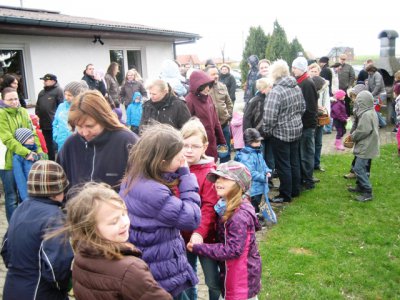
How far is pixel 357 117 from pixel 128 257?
523cm

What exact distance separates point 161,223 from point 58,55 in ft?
26.1

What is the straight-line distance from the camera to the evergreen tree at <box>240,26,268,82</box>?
76.5ft

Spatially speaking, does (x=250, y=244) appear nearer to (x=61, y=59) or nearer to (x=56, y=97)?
(x=56, y=97)

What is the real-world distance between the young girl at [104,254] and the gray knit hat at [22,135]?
3.40 meters

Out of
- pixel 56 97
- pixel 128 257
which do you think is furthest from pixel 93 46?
pixel 128 257

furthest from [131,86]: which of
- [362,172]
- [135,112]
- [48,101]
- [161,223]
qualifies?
[161,223]

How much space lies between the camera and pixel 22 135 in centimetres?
498

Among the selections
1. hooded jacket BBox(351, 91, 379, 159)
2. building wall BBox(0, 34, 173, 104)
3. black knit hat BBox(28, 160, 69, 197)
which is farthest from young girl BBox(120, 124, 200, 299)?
building wall BBox(0, 34, 173, 104)

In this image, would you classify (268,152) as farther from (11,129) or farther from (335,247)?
(11,129)

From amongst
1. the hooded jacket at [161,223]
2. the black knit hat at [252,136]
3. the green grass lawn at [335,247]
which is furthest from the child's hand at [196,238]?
the black knit hat at [252,136]

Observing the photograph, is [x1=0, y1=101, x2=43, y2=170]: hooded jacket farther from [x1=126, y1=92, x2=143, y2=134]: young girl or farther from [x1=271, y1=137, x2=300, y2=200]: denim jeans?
[x1=271, y1=137, x2=300, y2=200]: denim jeans

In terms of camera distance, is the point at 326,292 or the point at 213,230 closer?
the point at 213,230

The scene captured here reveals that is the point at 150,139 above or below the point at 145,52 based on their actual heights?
below

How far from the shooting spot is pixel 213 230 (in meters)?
3.11
